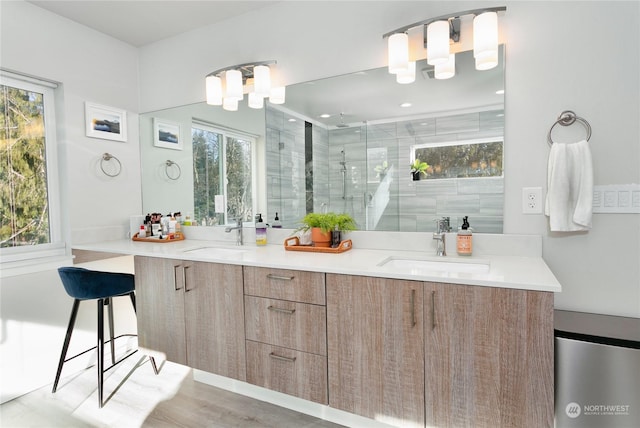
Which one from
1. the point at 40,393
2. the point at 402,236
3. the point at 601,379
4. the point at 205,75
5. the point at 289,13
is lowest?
the point at 40,393

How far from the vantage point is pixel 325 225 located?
2055 mm

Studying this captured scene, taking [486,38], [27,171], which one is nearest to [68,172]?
[27,171]

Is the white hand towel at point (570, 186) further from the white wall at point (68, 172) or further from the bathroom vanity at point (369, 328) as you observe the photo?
the white wall at point (68, 172)

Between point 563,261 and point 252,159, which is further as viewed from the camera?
point 252,159

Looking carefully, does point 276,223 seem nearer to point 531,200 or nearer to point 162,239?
point 162,239

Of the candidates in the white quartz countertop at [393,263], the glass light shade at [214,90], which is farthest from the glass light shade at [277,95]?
the white quartz countertop at [393,263]

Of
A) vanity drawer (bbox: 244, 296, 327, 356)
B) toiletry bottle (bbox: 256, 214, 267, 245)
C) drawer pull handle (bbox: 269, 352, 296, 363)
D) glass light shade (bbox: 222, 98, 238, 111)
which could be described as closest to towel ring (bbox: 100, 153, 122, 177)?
glass light shade (bbox: 222, 98, 238, 111)

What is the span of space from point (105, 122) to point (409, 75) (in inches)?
90.8

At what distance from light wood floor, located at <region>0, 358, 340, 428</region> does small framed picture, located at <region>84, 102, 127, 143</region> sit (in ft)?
5.77

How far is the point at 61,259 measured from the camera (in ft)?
7.87

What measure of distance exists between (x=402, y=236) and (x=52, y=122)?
2.52 metres

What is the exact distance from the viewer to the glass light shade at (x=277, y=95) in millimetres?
2314

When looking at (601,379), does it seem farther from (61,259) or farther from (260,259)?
(61,259)

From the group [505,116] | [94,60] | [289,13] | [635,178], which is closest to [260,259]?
[505,116]
